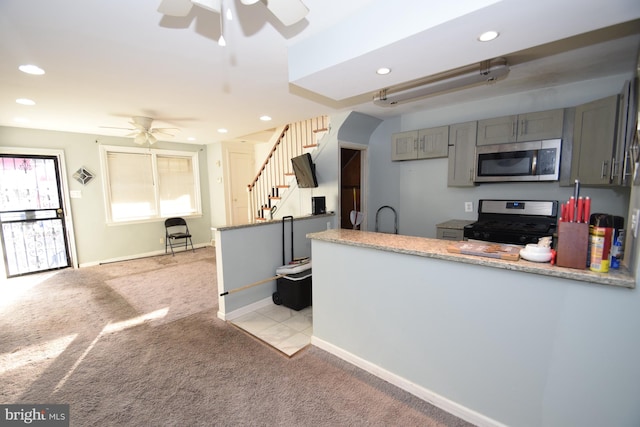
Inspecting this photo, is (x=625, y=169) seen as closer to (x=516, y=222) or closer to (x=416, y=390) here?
(x=516, y=222)

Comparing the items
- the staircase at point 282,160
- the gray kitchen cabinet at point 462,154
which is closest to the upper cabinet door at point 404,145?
the gray kitchen cabinet at point 462,154

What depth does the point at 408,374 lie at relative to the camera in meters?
1.91

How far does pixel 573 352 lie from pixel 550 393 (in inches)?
10.3

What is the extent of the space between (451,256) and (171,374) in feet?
7.37

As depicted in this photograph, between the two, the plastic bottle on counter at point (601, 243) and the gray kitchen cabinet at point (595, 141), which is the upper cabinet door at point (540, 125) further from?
the plastic bottle on counter at point (601, 243)

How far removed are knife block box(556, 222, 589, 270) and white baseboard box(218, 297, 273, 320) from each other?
285cm

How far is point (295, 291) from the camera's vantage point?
10.3 ft

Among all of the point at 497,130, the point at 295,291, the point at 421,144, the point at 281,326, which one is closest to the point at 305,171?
the point at 421,144

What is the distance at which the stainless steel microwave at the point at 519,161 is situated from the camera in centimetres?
281

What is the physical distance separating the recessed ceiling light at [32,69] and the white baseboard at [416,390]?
3333 millimetres

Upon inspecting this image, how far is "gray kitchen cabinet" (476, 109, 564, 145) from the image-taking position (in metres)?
2.77

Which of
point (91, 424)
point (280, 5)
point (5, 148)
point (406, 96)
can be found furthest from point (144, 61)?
point (5, 148)

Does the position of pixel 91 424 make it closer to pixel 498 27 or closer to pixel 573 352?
pixel 573 352

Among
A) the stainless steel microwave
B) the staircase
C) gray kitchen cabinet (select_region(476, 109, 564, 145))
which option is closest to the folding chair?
the staircase
